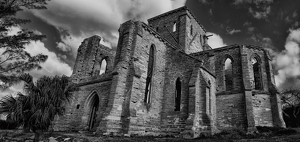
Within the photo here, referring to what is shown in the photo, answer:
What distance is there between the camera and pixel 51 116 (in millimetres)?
8250

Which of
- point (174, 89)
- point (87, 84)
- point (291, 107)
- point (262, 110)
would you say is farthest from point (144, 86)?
point (291, 107)

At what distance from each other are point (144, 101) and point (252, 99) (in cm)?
964

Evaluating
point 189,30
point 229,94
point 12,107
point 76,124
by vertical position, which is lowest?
point 76,124

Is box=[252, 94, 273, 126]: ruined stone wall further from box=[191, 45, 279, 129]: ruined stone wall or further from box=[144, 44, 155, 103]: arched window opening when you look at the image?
box=[144, 44, 155, 103]: arched window opening

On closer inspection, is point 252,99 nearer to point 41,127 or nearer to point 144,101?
point 144,101

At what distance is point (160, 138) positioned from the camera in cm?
1141

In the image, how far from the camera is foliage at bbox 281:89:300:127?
23.0 m

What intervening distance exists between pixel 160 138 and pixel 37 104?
22.6 feet

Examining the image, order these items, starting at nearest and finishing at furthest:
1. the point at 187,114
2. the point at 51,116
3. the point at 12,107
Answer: the point at 12,107
the point at 51,116
the point at 187,114

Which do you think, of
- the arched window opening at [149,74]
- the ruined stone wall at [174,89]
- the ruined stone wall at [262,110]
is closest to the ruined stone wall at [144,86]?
the arched window opening at [149,74]

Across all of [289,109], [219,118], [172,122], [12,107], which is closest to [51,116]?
[12,107]

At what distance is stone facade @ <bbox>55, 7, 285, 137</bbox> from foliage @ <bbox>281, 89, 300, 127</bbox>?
30.5 ft

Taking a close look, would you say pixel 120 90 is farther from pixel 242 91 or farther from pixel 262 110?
pixel 262 110

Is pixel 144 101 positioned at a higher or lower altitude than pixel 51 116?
higher
